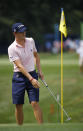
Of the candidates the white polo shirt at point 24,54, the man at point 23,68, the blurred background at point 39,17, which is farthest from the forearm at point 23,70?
the blurred background at point 39,17

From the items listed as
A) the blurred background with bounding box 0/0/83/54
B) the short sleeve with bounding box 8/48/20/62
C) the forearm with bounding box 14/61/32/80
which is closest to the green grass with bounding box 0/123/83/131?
the forearm with bounding box 14/61/32/80

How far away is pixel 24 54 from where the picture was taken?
9.78 meters

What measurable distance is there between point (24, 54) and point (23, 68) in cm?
27

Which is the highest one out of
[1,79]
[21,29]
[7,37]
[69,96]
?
[21,29]

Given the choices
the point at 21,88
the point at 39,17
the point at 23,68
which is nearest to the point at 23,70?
the point at 23,68

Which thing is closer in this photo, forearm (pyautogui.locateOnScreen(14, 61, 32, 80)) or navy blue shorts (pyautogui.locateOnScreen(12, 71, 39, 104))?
forearm (pyautogui.locateOnScreen(14, 61, 32, 80))

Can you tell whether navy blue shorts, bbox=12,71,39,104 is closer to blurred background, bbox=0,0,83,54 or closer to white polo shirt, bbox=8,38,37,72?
white polo shirt, bbox=8,38,37,72

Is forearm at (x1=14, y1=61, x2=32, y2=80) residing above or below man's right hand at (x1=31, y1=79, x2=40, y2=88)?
above

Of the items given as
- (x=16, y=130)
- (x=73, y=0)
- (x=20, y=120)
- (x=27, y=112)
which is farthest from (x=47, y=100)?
(x=73, y=0)

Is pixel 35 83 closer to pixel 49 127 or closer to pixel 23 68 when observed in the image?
pixel 23 68

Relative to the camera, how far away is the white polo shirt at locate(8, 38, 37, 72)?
32.0 feet

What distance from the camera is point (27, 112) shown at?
15133mm

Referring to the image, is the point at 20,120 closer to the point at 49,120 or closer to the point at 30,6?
the point at 49,120

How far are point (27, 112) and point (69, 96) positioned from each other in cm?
358
